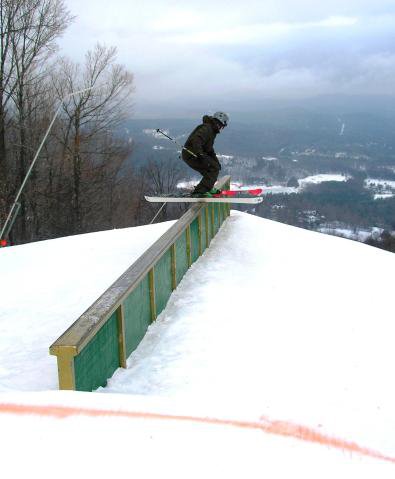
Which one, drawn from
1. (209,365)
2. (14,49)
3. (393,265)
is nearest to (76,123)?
(14,49)

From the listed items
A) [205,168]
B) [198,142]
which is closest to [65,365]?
[198,142]

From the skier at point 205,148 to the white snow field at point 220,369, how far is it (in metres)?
1.26

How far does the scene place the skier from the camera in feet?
28.8

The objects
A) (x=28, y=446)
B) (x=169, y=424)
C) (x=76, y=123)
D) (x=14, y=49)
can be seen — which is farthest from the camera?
(x=76, y=123)

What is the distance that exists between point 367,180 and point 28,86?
137m

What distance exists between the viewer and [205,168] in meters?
9.23

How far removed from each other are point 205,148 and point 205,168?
1.25ft

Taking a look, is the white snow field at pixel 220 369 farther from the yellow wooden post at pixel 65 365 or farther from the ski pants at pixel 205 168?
the ski pants at pixel 205 168

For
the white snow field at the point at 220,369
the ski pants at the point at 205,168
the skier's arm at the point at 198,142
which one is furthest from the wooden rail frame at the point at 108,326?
the ski pants at the point at 205,168

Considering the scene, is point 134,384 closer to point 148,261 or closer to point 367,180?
point 148,261

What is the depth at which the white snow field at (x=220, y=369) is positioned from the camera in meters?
2.50

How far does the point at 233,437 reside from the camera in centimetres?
265

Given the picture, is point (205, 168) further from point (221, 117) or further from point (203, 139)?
point (221, 117)

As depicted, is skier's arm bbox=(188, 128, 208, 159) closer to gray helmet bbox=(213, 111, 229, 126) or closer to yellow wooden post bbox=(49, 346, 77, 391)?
gray helmet bbox=(213, 111, 229, 126)
